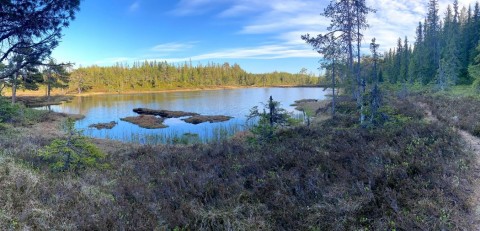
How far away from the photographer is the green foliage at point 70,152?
8750 mm

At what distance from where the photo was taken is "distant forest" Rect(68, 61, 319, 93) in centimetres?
12169

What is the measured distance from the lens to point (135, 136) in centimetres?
2559

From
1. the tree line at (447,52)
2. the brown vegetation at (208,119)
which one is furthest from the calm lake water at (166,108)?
the tree line at (447,52)

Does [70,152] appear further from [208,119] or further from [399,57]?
[399,57]

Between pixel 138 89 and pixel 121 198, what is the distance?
13279 cm

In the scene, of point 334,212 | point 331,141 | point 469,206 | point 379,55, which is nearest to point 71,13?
point 331,141

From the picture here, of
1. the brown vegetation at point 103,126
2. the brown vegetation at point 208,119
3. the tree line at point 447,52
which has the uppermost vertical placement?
the tree line at point 447,52

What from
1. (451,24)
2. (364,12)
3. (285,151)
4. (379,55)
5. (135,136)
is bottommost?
(135,136)

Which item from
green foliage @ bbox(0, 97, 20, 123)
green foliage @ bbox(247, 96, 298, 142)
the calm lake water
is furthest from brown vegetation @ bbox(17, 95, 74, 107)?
green foliage @ bbox(247, 96, 298, 142)

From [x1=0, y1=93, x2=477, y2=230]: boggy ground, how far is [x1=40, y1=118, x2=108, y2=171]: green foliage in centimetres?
53

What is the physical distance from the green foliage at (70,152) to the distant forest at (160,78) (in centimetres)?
10873

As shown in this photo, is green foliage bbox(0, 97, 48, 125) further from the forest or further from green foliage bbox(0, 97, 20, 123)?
the forest

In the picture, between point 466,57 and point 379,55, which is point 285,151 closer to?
point 379,55

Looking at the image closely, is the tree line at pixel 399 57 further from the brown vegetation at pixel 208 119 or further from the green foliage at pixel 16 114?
the green foliage at pixel 16 114
